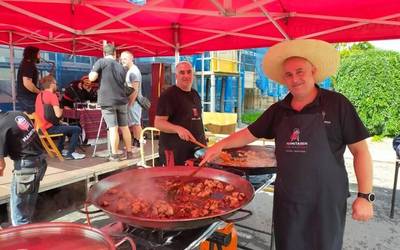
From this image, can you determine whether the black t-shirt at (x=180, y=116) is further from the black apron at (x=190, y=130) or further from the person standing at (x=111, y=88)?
the person standing at (x=111, y=88)

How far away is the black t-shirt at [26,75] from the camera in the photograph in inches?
232

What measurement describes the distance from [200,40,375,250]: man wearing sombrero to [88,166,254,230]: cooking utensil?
1.06ft

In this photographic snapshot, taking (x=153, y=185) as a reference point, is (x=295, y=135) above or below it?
above

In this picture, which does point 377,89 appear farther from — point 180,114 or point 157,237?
point 157,237

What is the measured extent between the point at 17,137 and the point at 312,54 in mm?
2879

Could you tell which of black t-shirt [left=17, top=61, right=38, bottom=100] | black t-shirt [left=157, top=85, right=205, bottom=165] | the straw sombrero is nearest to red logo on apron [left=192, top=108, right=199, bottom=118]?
black t-shirt [left=157, top=85, right=205, bottom=165]

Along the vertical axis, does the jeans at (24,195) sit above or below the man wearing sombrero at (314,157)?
below

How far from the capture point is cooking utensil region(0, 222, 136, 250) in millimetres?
1312

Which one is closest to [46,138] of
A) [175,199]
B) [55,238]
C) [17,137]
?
[17,137]

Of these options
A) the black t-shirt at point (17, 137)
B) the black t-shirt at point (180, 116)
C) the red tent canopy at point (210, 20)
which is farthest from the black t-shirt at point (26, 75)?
the black t-shirt at point (180, 116)

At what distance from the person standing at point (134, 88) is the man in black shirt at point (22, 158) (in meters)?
3.43

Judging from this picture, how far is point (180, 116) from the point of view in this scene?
3.57 meters

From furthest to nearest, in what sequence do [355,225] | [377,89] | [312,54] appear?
[377,89], [355,225], [312,54]

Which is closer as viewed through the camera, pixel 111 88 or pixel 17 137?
pixel 17 137
